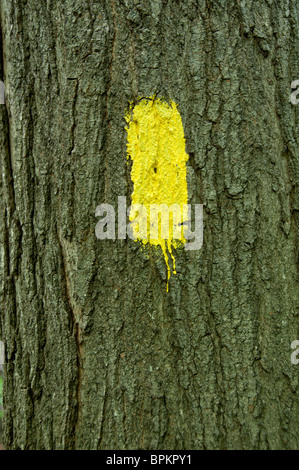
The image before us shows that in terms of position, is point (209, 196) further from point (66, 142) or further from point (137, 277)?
point (66, 142)

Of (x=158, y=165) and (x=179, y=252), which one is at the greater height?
(x=158, y=165)

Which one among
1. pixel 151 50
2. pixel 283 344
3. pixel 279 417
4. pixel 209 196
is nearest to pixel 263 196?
pixel 209 196

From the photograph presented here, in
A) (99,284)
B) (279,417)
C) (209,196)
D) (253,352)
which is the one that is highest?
(209,196)

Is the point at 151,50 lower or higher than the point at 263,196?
higher
